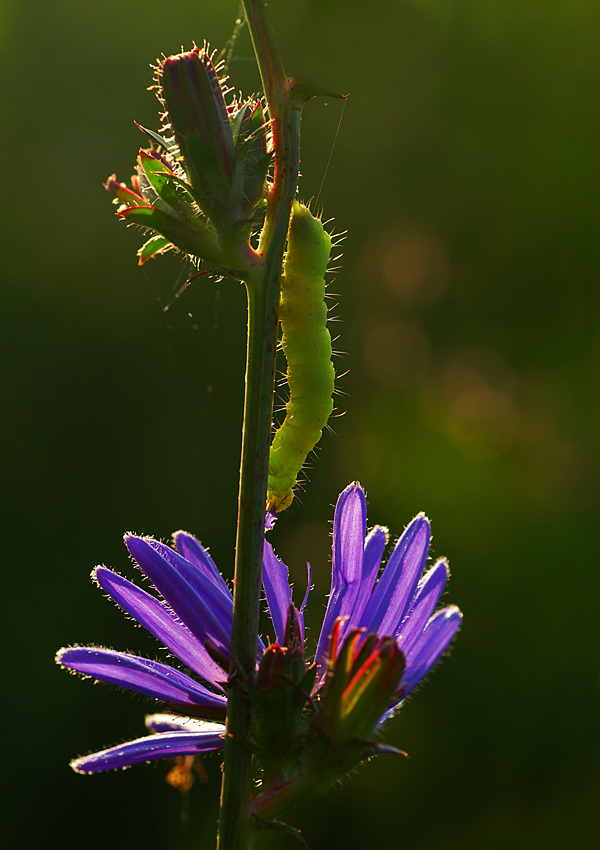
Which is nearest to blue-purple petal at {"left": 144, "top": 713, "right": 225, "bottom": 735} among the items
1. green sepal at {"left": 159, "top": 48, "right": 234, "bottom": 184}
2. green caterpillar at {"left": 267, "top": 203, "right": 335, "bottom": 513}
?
green caterpillar at {"left": 267, "top": 203, "right": 335, "bottom": 513}

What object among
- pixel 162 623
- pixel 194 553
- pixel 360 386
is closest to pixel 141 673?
pixel 162 623

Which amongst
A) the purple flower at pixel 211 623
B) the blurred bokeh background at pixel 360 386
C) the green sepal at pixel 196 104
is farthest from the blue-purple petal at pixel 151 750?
the blurred bokeh background at pixel 360 386

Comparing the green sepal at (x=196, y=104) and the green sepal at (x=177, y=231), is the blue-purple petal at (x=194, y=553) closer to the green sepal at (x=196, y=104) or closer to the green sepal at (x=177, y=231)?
the green sepal at (x=177, y=231)

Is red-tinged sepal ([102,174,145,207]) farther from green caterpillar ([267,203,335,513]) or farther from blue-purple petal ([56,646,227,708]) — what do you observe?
blue-purple petal ([56,646,227,708])

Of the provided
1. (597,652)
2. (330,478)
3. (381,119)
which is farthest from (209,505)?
(381,119)

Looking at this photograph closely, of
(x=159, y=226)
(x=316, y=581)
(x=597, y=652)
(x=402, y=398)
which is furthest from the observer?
(x=402, y=398)

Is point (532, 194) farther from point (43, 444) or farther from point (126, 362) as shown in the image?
point (43, 444)
